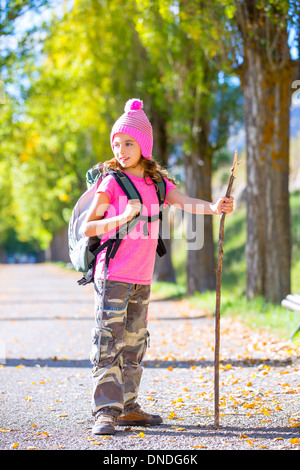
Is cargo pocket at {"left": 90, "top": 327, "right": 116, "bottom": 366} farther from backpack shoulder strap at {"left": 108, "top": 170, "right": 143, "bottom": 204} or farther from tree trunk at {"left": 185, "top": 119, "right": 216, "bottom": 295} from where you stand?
tree trunk at {"left": 185, "top": 119, "right": 216, "bottom": 295}

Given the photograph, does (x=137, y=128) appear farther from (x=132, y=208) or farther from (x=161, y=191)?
(x=132, y=208)

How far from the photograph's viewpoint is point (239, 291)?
18.4 meters

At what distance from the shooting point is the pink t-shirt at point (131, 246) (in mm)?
4461

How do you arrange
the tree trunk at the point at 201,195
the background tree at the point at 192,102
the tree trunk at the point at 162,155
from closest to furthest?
the background tree at the point at 192,102, the tree trunk at the point at 201,195, the tree trunk at the point at 162,155

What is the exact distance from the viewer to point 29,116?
24.9m

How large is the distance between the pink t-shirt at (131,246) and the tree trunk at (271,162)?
21.7ft

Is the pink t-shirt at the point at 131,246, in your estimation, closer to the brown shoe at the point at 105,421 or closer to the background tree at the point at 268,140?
the brown shoe at the point at 105,421

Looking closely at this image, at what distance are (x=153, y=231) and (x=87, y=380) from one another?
2444 millimetres

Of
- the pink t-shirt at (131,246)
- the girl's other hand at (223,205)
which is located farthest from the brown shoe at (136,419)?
the girl's other hand at (223,205)

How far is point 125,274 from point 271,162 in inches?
274

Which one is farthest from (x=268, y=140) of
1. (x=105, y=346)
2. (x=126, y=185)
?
(x=105, y=346)

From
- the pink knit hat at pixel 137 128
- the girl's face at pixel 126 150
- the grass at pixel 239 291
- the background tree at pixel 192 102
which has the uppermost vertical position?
the background tree at pixel 192 102

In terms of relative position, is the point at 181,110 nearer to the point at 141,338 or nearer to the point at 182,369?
the point at 182,369
